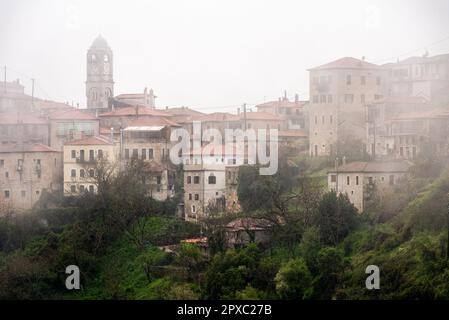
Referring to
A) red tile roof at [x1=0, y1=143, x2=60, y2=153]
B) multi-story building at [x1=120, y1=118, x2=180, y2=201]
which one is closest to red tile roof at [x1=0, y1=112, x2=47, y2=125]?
red tile roof at [x1=0, y1=143, x2=60, y2=153]

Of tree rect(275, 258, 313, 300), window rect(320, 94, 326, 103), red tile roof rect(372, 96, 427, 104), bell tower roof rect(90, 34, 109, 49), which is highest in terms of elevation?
bell tower roof rect(90, 34, 109, 49)

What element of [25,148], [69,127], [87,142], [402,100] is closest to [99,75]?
[69,127]

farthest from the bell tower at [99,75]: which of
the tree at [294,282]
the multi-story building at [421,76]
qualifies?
the tree at [294,282]

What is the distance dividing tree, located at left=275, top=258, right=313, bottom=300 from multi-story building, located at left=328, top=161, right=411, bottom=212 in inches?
236

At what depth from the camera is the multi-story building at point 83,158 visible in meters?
41.6

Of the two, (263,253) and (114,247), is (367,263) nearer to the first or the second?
(263,253)

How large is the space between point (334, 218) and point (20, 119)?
47.2ft

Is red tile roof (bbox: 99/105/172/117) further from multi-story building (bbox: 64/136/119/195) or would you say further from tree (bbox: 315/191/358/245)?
tree (bbox: 315/191/358/245)

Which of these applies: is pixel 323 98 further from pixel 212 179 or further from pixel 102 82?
pixel 102 82

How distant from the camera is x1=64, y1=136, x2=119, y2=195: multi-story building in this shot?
136 ft

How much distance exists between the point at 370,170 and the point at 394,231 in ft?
14.8

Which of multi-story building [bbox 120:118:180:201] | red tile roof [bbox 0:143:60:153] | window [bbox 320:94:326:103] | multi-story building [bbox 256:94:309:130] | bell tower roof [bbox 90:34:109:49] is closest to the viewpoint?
multi-story building [bbox 120:118:180:201]

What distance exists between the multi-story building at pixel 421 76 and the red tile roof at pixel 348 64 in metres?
1.45

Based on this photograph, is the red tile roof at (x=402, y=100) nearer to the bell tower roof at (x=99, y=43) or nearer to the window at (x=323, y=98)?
the window at (x=323, y=98)
